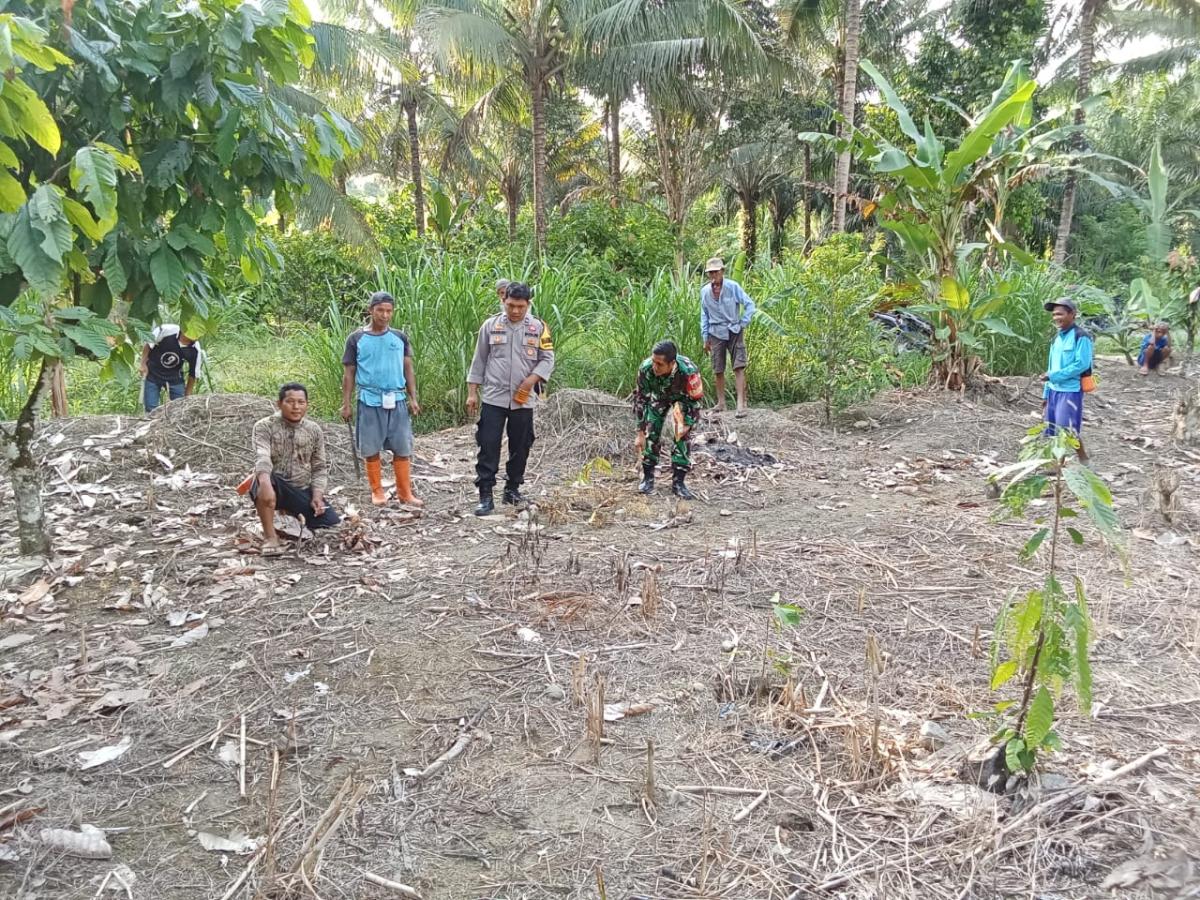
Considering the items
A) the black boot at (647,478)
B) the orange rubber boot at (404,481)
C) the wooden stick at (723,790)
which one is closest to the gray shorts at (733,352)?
the black boot at (647,478)

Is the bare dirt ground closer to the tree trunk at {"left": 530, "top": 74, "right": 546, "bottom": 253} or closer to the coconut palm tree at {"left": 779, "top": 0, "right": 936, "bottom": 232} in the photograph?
the tree trunk at {"left": 530, "top": 74, "right": 546, "bottom": 253}

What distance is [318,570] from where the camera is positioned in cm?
463

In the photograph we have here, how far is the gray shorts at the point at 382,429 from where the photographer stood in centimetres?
566

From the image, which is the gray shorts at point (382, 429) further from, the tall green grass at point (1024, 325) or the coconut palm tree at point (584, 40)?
the coconut palm tree at point (584, 40)

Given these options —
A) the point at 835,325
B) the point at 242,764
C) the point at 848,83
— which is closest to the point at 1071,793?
the point at 242,764

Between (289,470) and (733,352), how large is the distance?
16.2ft

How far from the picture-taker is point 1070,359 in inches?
245

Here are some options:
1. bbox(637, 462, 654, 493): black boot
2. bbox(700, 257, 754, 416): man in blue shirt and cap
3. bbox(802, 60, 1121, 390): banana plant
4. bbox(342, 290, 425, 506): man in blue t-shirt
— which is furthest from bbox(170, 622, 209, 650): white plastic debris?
bbox(802, 60, 1121, 390): banana plant

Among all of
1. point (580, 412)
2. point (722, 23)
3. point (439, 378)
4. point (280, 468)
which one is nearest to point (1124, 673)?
point (280, 468)

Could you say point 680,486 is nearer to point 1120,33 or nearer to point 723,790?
point 723,790

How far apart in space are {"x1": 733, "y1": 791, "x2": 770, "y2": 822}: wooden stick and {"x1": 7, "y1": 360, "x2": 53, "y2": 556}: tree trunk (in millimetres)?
3753

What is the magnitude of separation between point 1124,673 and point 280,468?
435 cm

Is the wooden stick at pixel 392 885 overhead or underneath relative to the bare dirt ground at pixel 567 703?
underneath

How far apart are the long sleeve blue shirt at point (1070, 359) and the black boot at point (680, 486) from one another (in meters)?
2.97
